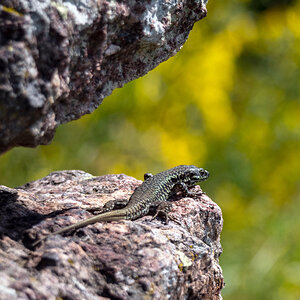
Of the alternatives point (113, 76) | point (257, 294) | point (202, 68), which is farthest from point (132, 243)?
point (202, 68)

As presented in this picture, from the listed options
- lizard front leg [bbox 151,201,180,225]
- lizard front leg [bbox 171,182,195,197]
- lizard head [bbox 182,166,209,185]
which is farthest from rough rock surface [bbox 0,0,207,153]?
lizard head [bbox 182,166,209,185]

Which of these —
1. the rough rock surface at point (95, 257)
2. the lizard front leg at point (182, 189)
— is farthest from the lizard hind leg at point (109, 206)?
A: the lizard front leg at point (182, 189)

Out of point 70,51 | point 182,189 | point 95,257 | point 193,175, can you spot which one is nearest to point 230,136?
point 193,175

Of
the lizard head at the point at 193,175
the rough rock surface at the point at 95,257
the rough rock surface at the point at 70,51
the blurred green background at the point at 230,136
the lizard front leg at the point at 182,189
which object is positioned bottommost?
the rough rock surface at the point at 95,257

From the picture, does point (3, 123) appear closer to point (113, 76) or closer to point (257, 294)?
point (113, 76)

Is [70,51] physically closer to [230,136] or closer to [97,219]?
[97,219]

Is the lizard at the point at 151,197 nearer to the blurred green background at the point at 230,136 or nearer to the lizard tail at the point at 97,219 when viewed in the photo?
the lizard tail at the point at 97,219

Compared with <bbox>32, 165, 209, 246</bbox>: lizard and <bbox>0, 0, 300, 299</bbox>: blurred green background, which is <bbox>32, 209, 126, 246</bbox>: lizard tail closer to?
<bbox>32, 165, 209, 246</bbox>: lizard
